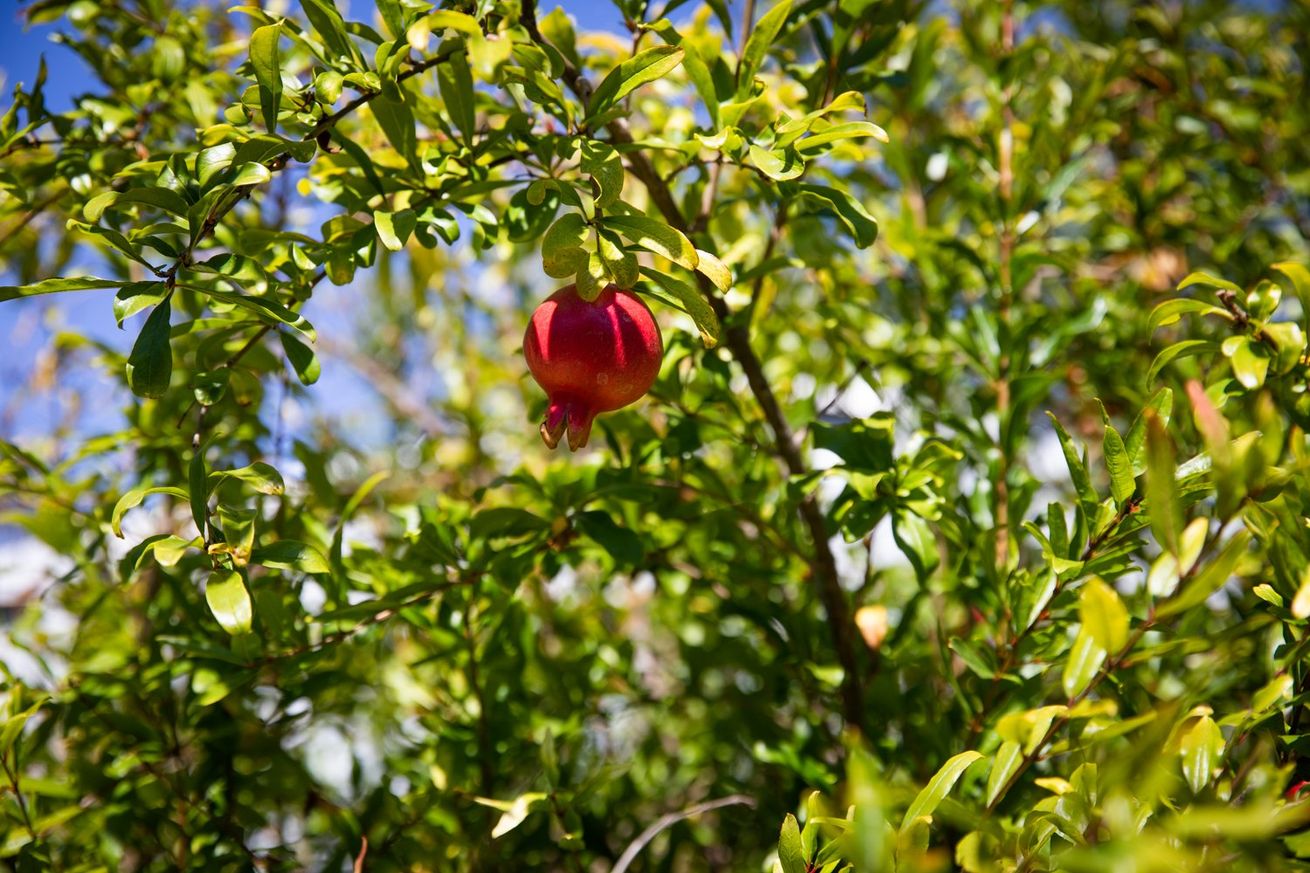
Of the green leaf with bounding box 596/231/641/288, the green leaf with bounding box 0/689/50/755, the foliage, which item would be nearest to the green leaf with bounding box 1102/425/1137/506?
the foliage

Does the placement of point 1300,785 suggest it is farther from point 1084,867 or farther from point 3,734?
point 3,734

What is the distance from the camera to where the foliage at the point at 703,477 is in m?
0.58

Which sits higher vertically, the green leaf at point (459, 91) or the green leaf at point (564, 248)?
the green leaf at point (459, 91)

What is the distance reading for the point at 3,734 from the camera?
73 centimetres

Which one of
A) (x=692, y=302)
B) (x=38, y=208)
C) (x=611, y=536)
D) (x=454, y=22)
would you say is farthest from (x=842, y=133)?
(x=38, y=208)

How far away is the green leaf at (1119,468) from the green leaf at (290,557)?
21.8 inches

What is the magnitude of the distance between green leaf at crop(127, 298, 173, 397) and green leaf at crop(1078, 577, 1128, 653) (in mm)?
571

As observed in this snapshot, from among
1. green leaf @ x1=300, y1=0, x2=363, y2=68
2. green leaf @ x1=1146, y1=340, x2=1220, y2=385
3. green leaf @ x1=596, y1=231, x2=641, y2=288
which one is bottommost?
green leaf @ x1=1146, y1=340, x2=1220, y2=385

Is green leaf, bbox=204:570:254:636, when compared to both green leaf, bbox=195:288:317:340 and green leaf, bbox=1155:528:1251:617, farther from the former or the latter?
green leaf, bbox=1155:528:1251:617

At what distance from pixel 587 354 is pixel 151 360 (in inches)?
11.3

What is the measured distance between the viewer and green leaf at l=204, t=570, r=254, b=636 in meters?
0.58

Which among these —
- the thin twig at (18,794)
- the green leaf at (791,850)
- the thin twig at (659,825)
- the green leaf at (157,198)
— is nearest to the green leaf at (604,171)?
the green leaf at (157,198)

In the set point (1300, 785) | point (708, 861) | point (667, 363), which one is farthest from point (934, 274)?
point (708, 861)

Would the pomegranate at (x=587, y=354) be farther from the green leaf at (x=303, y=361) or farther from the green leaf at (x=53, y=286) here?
the green leaf at (x=53, y=286)
